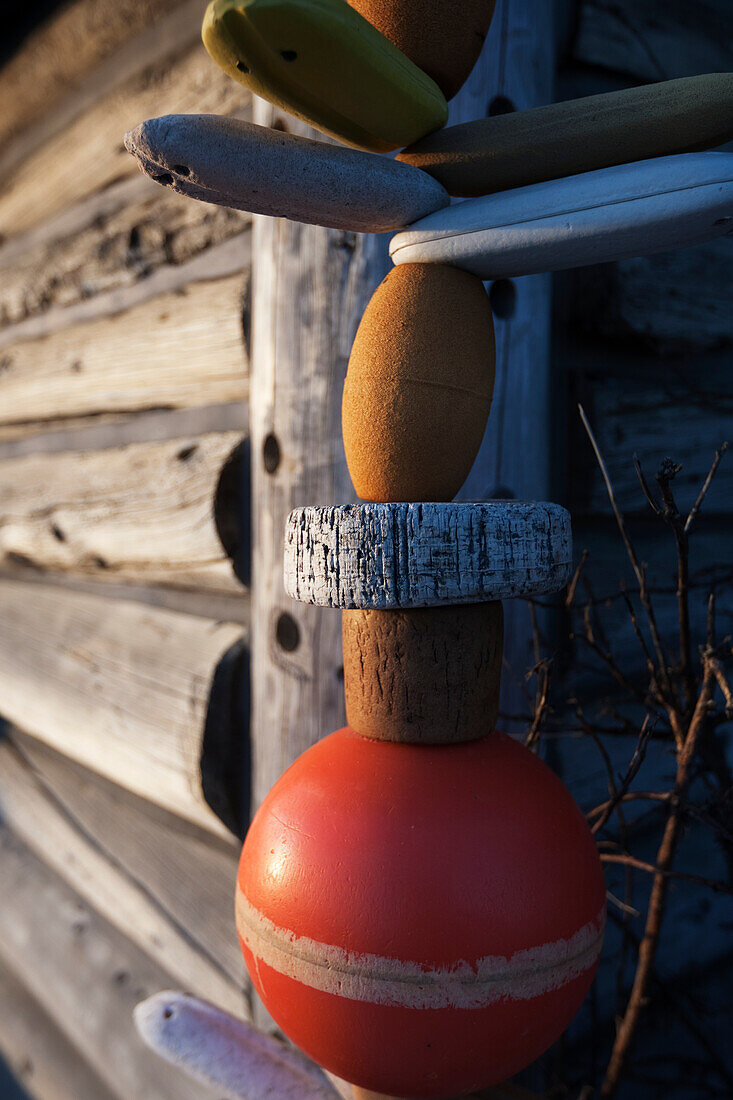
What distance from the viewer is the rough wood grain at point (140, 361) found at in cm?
120

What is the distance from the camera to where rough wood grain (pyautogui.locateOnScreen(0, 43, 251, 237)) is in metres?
1.26

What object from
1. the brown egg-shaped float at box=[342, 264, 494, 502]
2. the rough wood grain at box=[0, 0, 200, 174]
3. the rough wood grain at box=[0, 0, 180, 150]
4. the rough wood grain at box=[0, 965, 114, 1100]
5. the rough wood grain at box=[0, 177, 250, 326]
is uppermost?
the rough wood grain at box=[0, 0, 180, 150]

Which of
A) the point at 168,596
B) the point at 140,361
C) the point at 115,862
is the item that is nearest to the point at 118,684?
the point at 168,596

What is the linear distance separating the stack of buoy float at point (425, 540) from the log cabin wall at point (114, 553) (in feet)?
1.83

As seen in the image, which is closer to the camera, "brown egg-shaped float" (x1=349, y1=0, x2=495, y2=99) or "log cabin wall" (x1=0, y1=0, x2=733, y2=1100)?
"brown egg-shaped float" (x1=349, y1=0, x2=495, y2=99)

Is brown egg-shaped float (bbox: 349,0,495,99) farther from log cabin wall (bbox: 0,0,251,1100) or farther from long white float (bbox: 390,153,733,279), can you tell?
log cabin wall (bbox: 0,0,251,1100)

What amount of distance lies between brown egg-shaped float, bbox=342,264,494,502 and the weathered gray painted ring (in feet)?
0.14

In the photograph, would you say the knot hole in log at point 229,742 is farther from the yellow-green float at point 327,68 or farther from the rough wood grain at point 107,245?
the yellow-green float at point 327,68

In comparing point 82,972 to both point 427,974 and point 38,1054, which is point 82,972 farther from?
point 427,974

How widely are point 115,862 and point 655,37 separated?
1.67 metres

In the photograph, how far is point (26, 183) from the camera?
1.84 m

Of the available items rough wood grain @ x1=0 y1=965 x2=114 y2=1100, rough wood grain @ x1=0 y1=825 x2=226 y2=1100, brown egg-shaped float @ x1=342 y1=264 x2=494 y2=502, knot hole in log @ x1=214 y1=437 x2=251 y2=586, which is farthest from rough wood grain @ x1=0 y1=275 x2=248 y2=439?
rough wood grain @ x1=0 y1=965 x2=114 y2=1100

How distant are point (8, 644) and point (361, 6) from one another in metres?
1.61

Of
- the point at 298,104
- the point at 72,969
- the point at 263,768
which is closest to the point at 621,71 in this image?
the point at 298,104
